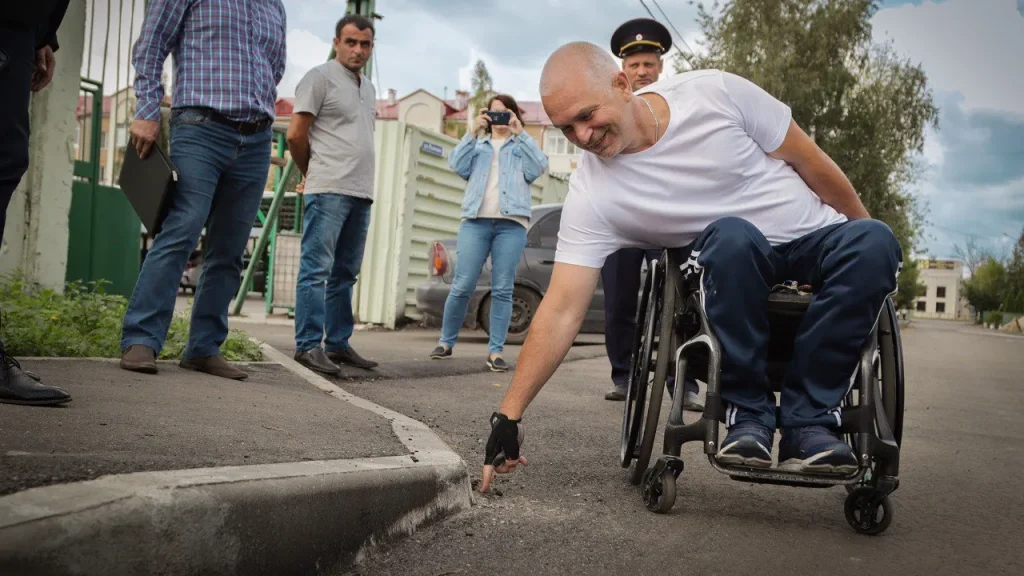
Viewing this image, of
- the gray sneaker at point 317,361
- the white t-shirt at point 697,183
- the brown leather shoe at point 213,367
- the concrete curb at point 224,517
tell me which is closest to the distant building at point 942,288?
the gray sneaker at point 317,361

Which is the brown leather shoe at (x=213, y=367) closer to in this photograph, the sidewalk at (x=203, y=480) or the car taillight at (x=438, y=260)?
the sidewalk at (x=203, y=480)

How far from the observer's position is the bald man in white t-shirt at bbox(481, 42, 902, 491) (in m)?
2.89

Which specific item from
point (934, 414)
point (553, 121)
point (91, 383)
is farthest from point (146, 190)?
point (934, 414)

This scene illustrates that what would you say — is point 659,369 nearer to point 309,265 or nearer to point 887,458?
point 887,458

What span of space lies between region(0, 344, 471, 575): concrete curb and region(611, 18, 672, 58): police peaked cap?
13.0ft

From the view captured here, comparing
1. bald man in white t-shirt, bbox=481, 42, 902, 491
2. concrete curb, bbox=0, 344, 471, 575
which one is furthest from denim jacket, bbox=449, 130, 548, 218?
concrete curb, bbox=0, 344, 471, 575

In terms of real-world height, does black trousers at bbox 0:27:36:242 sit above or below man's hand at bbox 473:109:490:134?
below

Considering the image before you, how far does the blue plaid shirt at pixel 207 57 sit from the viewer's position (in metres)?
4.67

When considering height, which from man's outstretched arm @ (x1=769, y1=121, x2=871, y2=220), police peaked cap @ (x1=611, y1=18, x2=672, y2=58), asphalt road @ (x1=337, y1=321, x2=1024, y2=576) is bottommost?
asphalt road @ (x1=337, y1=321, x2=1024, y2=576)

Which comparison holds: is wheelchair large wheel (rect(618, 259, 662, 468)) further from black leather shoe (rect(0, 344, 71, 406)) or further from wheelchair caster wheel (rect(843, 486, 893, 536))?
black leather shoe (rect(0, 344, 71, 406))

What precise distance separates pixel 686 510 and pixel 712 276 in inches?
29.8

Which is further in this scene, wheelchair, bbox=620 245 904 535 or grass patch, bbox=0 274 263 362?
grass patch, bbox=0 274 263 362

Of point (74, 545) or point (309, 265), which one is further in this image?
point (309, 265)

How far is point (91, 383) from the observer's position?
3805 millimetres
